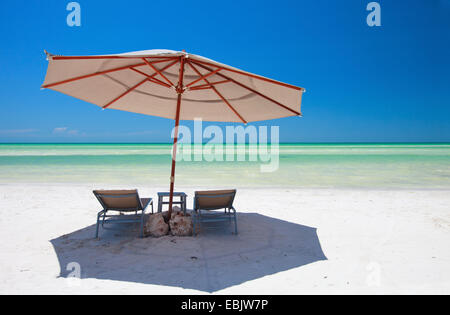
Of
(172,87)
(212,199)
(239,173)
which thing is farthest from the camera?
(239,173)

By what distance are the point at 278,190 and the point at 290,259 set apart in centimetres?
494

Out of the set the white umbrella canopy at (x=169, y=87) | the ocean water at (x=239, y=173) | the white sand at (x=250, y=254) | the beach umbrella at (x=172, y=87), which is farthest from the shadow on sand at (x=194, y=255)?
the ocean water at (x=239, y=173)

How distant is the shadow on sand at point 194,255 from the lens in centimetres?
277

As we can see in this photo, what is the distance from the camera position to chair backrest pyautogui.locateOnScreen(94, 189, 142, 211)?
150 inches

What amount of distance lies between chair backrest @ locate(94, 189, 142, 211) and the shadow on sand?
1.47ft

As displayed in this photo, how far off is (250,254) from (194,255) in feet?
2.33

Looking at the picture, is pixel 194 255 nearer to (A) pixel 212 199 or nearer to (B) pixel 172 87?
(A) pixel 212 199

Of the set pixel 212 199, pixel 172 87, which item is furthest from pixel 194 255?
pixel 172 87

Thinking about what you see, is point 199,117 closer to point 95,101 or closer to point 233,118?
point 233,118

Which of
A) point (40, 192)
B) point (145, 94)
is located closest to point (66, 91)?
point (145, 94)

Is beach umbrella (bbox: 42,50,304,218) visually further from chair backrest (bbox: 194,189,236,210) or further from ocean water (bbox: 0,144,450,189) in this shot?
ocean water (bbox: 0,144,450,189)

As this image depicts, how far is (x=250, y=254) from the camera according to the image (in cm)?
345

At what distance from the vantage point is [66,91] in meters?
3.93

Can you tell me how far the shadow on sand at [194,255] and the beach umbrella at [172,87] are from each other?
757mm
